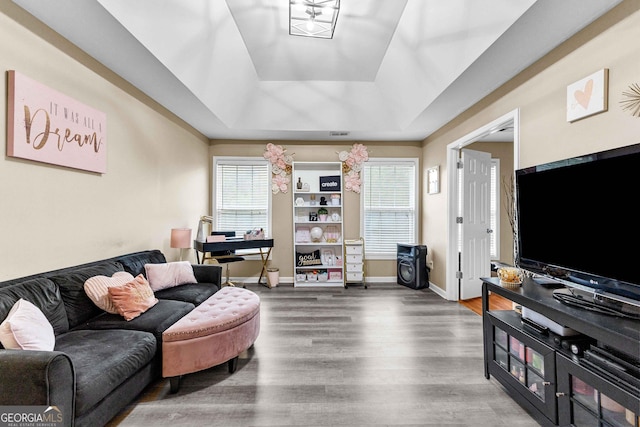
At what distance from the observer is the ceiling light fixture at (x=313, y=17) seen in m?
2.53

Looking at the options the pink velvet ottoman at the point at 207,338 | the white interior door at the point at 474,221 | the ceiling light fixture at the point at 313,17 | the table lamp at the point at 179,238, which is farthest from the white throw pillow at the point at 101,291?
the white interior door at the point at 474,221

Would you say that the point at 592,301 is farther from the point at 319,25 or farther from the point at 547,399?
the point at 319,25

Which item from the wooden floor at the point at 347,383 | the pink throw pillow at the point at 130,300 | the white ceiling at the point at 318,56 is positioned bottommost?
the wooden floor at the point at 347,383

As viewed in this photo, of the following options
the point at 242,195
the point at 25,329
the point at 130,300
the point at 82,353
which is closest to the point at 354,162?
the point at 242,195

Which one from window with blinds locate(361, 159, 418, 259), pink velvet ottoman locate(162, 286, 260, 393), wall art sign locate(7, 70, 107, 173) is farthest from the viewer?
window with blinds locate(361, 159, 418, 259)

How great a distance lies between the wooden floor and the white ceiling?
8.49 feet

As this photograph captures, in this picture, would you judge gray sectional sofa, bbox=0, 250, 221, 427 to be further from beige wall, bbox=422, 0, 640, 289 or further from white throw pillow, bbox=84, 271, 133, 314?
beige wall, bbox=422, 0, 640, 289

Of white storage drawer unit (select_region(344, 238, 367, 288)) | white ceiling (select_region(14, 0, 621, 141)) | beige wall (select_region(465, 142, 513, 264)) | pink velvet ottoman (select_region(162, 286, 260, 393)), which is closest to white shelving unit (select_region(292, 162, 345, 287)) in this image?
white storage drawer unit (select_region(344, 238, 367, 288))

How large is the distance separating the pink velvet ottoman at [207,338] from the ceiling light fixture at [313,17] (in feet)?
8.91

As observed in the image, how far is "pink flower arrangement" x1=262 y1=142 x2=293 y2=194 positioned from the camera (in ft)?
16.6

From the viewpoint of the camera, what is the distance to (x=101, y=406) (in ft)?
5.14

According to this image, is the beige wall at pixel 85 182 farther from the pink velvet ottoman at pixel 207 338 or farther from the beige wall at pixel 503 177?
the beige wall at pixel 503 177

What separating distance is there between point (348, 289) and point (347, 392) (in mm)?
2739

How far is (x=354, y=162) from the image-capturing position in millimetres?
5121
